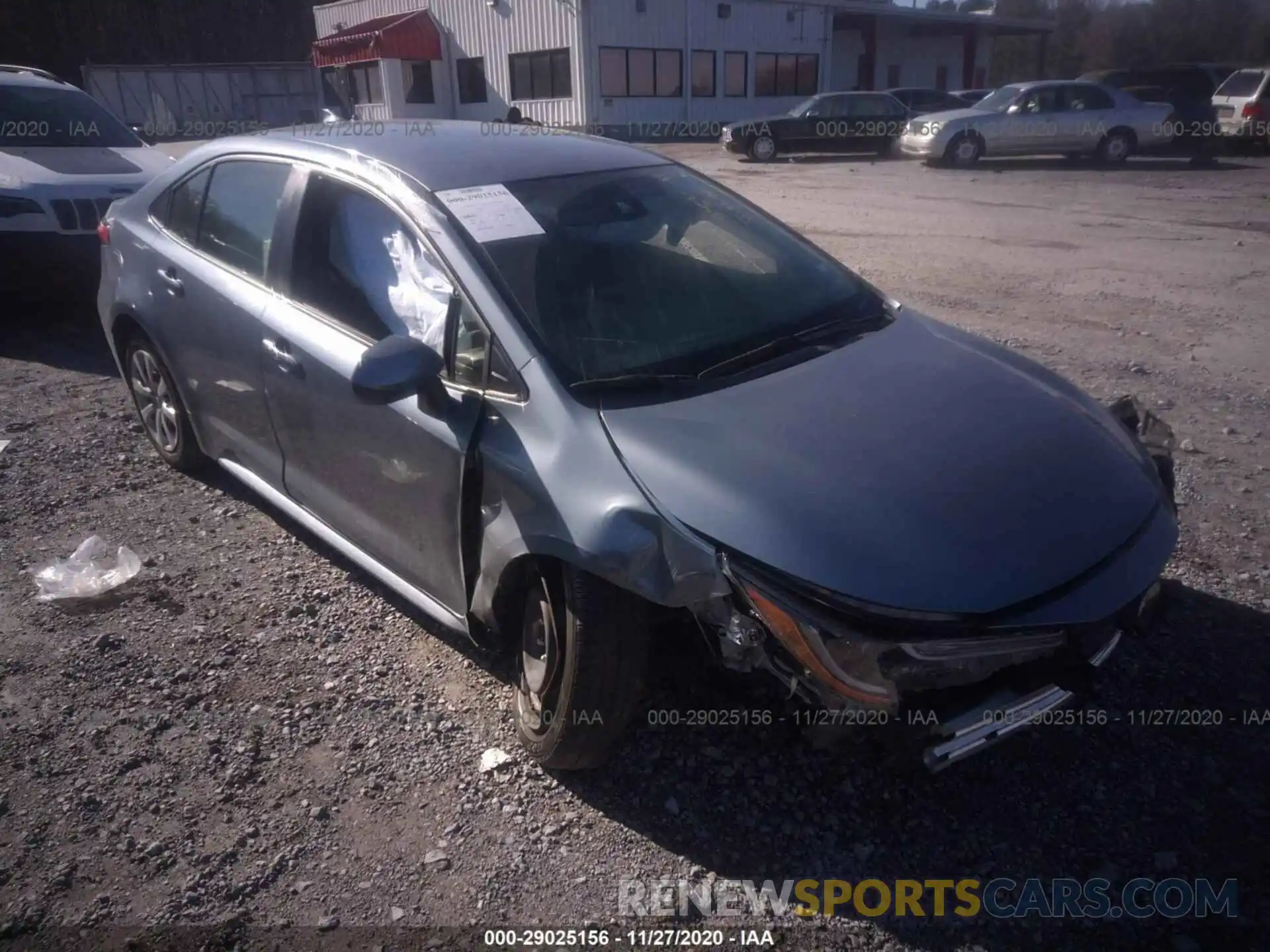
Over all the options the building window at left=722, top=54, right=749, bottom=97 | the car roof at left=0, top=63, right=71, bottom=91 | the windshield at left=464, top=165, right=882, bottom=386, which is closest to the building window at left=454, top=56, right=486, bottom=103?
the building window at left=722, top=54, right=749, bottom=97

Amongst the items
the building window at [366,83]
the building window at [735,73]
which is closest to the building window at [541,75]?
the building window at [366,83]

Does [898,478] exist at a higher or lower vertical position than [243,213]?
lower

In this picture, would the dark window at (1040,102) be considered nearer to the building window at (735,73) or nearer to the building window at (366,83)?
the building window at (735,73)

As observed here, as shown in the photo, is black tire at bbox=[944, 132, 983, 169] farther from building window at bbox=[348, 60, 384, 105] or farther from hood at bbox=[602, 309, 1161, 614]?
building window at bbox=[348, 60, 384, 105]

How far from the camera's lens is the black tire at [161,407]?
4359mm

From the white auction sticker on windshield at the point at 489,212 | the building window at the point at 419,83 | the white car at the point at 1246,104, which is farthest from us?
the building window at the point at 419,83

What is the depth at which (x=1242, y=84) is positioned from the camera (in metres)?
18.3

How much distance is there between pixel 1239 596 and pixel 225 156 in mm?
4486

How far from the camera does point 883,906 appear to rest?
7.86ft

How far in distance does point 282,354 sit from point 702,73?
3057 centimetres

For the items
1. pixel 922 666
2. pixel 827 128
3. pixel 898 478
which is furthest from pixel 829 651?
pixel 827 128

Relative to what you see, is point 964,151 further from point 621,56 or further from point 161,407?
point 161,407

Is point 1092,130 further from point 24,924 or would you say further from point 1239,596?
point 24,924

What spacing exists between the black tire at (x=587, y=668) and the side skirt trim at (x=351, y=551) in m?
0.40
